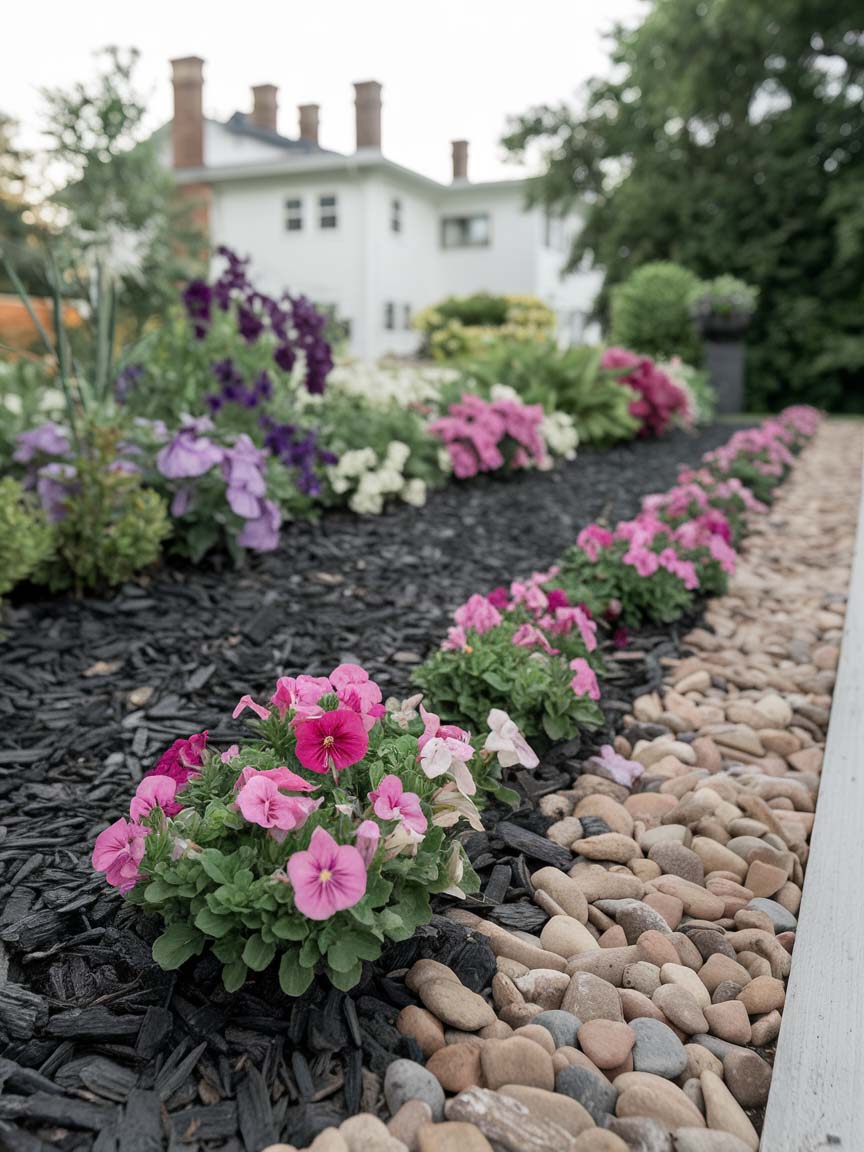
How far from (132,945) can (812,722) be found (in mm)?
1661

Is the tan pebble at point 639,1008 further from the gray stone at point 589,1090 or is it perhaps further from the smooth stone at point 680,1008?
the gray stone at point 589,1090

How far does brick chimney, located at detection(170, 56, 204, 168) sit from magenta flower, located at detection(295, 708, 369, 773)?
20.3 meters

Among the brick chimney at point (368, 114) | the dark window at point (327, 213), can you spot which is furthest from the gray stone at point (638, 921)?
A: the brick chimney at point (368, 114)

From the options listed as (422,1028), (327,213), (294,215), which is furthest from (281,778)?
(294,215)

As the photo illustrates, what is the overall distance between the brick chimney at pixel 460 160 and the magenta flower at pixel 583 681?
21.9 metres

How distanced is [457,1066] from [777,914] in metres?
0.65

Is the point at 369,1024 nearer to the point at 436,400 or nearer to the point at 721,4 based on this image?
the point at 436,400

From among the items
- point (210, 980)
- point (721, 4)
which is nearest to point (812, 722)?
point (210, 980)

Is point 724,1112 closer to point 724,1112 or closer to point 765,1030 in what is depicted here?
point 724,1112

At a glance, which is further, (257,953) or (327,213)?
(327,213)

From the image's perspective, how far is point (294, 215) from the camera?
19.2 metres

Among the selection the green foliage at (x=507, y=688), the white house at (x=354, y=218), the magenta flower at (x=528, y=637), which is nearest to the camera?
the green foliage at (x=507, y=688)

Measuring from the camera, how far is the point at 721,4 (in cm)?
1260

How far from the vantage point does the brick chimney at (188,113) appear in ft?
63.2
